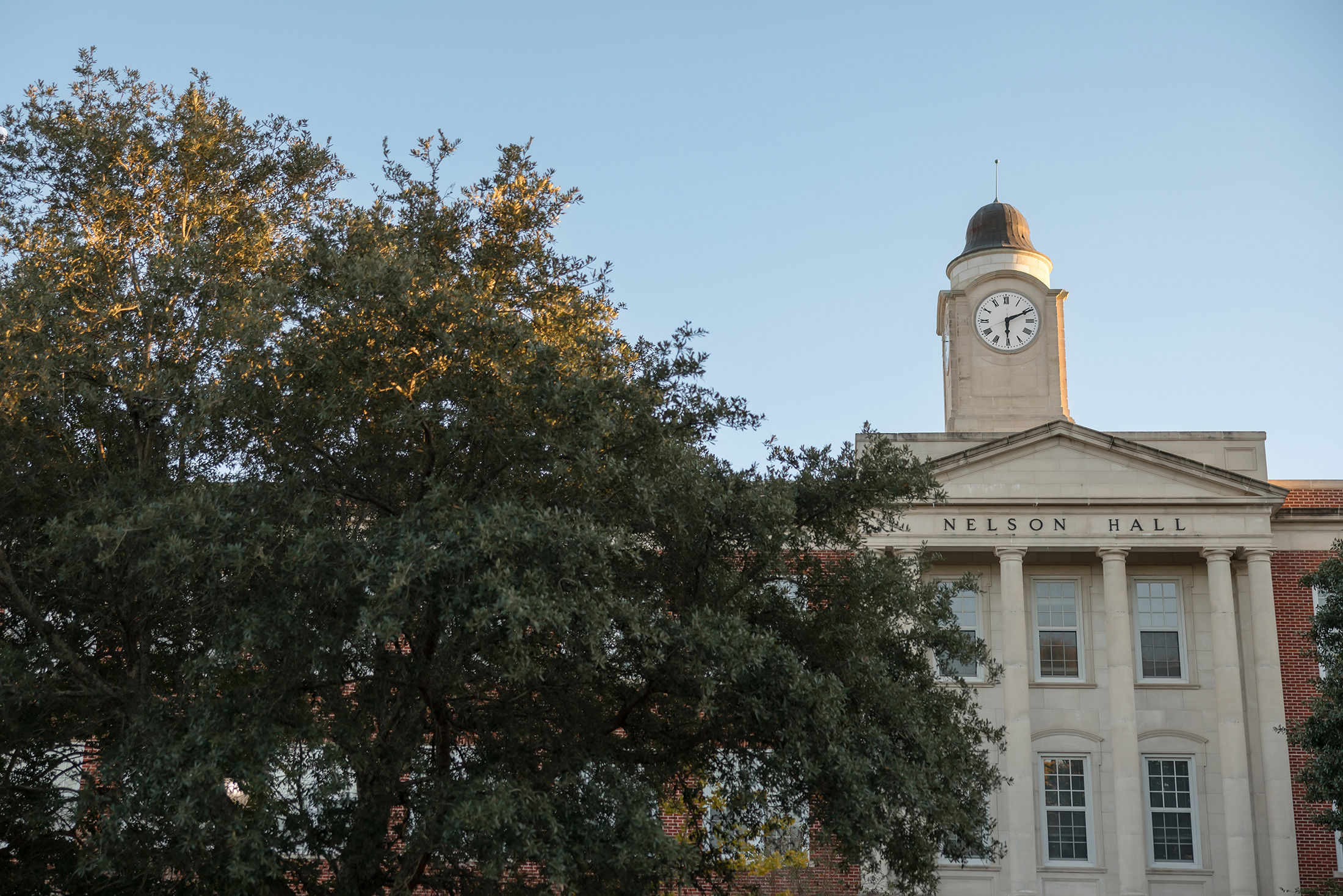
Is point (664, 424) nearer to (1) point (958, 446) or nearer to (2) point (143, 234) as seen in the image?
(2) point (143, 234)

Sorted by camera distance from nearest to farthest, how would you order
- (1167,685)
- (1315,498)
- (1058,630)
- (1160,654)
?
(1167,685) < (1160,654) < (1058,630) < (1315,498)

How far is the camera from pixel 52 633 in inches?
528

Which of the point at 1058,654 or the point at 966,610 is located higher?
the point at 966,610

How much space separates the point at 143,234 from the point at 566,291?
4.92m

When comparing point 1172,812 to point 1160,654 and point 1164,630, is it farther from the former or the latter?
point 1164,630

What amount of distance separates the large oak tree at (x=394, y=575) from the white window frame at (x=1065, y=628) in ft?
52.3

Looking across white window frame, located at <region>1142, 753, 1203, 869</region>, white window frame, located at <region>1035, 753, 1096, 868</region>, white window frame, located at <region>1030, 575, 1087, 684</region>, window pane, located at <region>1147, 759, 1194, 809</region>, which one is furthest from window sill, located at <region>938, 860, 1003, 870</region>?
white window frame, located at <region>1030, 575, 1087, 684</region>

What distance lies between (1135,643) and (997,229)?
12.3 m

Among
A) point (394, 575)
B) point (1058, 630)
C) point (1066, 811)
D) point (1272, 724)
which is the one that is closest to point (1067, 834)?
point (1066, 811)

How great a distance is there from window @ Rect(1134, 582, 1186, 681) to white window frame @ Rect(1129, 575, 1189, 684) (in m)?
0.01

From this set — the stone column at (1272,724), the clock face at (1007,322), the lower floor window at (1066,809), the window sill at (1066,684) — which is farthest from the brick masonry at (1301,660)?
the clock face at (1007,322)

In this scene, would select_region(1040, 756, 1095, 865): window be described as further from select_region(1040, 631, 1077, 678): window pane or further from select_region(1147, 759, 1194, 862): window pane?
select_region(1040, 631, 1077, 678): window pane

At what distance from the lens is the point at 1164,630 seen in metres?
31.4

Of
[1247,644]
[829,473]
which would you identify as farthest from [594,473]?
[1247,644]
